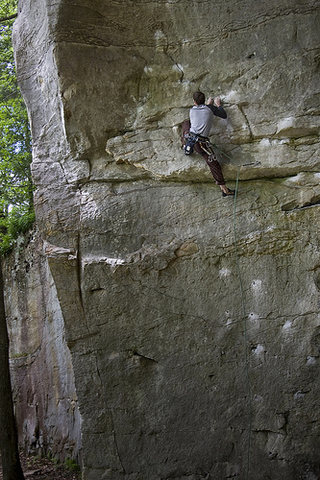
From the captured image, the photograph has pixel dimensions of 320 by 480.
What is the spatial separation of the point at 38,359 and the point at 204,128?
6597 millimetres

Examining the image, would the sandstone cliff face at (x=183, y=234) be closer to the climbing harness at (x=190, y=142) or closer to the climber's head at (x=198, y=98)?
the climbing harness at (x=190, y=142)

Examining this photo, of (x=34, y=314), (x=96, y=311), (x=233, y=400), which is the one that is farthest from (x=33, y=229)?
(x=233, y=400)

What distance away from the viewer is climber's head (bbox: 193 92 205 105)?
24.2 feet

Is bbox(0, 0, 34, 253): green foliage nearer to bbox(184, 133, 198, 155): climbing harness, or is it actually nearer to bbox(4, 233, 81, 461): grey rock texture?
bbox(4, 233, 81, 461): grey rock texture

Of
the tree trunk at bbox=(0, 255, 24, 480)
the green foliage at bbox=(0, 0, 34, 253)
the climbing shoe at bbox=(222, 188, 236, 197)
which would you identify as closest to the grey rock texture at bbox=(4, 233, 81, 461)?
the green foliage at bbox=(0, 0, 34, 253)

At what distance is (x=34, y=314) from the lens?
11586mm

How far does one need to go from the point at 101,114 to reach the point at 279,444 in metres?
5.31

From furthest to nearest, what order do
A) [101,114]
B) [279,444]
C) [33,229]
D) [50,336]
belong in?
[33,229]
[50,336]
[101,114]
[279,444]

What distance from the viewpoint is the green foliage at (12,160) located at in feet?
39.3

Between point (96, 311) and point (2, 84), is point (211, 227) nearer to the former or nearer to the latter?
point (96, 311)

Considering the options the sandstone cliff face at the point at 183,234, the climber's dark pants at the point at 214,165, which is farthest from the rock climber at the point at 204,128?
the sandstone cliff face at the point at 183,234

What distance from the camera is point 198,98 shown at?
291 inches

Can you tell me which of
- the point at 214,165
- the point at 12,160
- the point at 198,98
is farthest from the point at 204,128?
the point at 12,160

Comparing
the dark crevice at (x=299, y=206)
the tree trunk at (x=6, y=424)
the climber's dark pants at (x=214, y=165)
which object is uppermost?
the climber's dark pants at (x=214, y=165)
